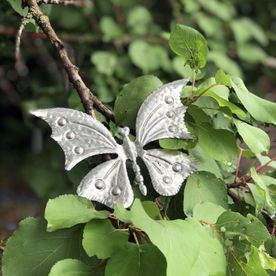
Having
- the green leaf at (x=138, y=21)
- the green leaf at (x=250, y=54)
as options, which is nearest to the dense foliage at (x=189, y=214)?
the green leaf at (x=138, y=21)

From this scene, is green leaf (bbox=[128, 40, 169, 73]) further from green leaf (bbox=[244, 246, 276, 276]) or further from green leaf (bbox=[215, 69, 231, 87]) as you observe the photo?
green leaf (bbox=[244, 246, 276, 276])

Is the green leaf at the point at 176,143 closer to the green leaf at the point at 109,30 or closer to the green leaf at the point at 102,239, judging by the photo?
the green leaf at the point at 102,239

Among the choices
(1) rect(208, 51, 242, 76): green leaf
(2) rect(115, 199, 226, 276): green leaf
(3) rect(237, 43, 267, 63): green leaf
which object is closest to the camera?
(2) rect(115, 199, 226, 276): green leaf

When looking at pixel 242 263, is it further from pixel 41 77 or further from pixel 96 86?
pixel 41 77

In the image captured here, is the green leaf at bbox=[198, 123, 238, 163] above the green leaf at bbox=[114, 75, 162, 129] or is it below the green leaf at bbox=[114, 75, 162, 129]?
Answer: below

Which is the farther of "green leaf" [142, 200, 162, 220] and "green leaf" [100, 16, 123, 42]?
"green leaf" [100, 16, 123, 42]

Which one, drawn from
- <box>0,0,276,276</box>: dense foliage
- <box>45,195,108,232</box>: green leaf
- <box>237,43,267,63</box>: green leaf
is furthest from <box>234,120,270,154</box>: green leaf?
<box>237,43,267,63</box>: green leaf
